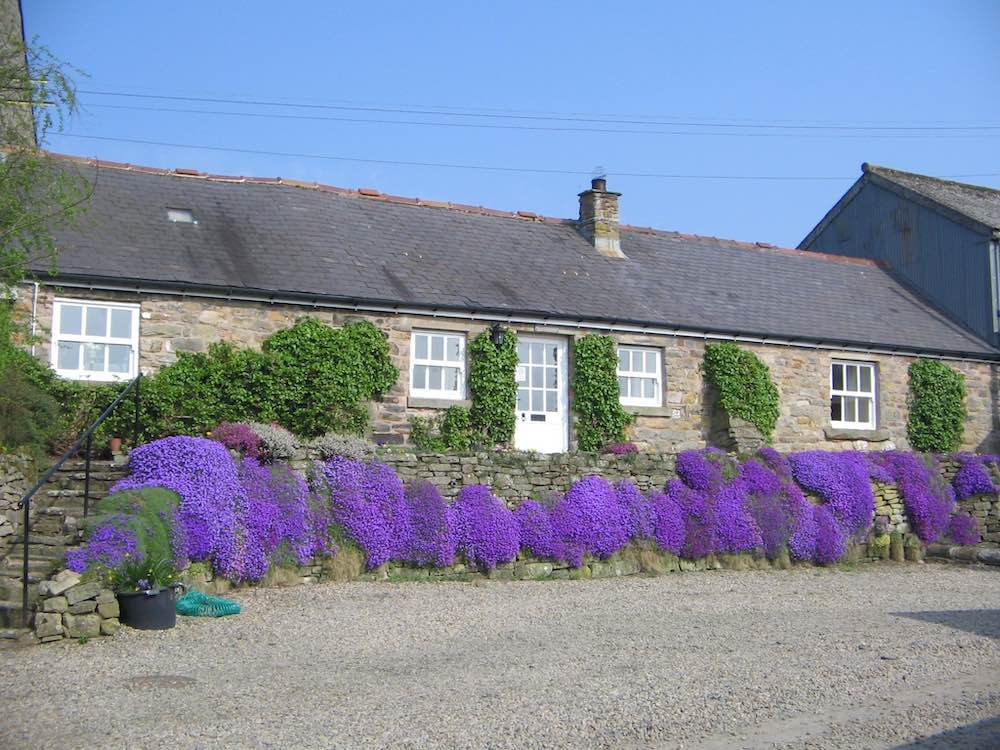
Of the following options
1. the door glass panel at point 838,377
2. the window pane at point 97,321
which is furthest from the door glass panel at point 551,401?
the window pane at point 97,321

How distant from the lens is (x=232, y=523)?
42.8 ft

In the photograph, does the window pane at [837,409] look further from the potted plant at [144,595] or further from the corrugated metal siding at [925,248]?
the potted plant at [144,595]

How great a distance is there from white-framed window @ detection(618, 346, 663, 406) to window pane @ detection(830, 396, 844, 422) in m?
4.50

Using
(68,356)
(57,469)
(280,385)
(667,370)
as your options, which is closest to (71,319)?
(68,356)

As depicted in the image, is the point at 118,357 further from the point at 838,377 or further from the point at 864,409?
the point at 864,409

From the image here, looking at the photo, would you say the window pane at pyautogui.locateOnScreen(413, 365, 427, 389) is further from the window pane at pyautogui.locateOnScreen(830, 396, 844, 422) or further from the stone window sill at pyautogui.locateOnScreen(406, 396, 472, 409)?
the window pane at pyautogui.locateOnScreen(830, 396, 844, 422)

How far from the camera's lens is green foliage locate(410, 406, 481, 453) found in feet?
60.5

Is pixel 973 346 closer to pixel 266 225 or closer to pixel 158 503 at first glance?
pixel 266 225

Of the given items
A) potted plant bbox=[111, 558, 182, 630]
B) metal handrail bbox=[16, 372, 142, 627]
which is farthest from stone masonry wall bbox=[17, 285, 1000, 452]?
potted plant bbox=[111, 558, 182, 630]

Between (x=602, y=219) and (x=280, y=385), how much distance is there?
31.2 feet

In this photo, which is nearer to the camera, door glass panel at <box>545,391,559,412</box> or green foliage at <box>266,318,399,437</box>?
green foliage at <box>266,318,399,437</box>

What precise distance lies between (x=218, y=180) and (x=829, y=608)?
548 inches

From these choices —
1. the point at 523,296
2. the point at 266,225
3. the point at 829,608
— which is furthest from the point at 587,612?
the point at 266,225

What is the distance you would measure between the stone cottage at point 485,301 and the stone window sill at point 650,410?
38mm
